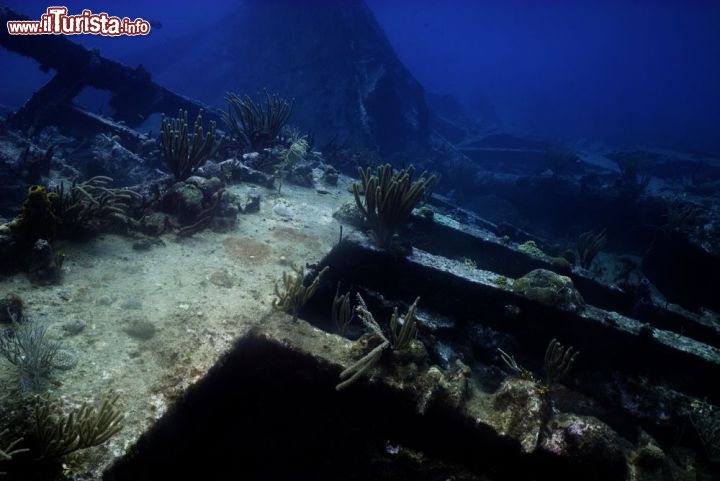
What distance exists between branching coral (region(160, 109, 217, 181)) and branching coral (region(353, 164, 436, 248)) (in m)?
3.11

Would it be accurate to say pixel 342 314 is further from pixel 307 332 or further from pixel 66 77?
pixel 66 77

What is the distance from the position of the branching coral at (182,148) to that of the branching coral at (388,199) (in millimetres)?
3115

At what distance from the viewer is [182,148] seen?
6293mm

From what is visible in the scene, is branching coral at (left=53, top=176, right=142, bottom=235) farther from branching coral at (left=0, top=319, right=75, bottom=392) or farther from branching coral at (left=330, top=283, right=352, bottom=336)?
branching coral at (left=330, top=283, right=352, bottom=336)

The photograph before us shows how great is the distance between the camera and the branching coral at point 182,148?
6.21m

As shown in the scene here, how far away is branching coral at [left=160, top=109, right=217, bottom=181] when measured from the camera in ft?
20.4

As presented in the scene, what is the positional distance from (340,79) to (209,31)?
2250 cm

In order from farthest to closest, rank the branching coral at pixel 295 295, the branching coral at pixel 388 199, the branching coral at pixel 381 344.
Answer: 1. the branching coral at pixel 388 199
2. the branching coral at pixel 295 295
3. the branching coral at pixel 381 344

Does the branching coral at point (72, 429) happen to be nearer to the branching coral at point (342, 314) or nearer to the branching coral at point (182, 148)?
the branching coral at point (342, 314)

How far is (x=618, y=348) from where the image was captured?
4.88 metres

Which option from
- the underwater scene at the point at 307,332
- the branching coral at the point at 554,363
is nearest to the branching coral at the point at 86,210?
the underwater scene at the point at 307,332

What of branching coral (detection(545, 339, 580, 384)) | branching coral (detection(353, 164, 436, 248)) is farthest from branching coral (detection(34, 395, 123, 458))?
branching coral (detection(545, 339, 580, 384))

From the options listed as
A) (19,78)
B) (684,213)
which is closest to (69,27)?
(684,213)

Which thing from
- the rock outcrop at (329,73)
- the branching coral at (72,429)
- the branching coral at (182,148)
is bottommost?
the branching coral at (72,429)
